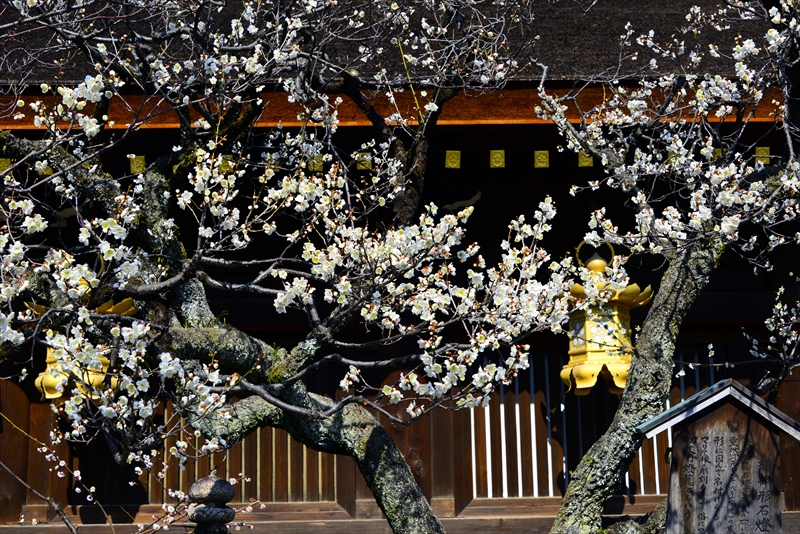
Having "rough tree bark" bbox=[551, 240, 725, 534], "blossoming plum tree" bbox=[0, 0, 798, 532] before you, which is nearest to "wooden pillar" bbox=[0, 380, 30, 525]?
"blossoming plum tree" bbox=[0, 0, 798, 532]

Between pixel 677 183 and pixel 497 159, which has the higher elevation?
pixel 497 159

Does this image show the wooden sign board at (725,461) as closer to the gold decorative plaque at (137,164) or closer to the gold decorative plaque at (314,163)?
the gold decorative plaque at (314,163)

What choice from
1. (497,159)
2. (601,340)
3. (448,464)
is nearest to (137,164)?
(497,159)

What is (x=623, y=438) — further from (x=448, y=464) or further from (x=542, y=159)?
(x=542, y=159)

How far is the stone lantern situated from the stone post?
2655mm

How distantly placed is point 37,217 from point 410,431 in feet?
12.2

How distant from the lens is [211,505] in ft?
17.0

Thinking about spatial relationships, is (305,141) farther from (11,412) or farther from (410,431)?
(11,412)

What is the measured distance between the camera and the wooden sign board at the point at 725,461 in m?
4.93

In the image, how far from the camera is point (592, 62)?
7.46 metres

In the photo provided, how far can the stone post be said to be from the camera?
16.8 ft

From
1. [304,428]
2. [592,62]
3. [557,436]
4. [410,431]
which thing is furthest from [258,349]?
[592,62]

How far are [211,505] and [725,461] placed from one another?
9.51ft

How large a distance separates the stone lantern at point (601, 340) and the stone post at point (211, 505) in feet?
8.71
